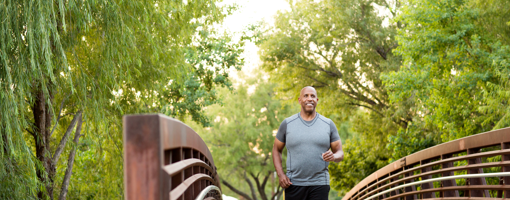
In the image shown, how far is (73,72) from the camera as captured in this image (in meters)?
5.79

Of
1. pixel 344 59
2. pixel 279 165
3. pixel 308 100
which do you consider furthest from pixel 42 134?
pixel 344 59

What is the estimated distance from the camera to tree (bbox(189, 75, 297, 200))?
27.3 meters

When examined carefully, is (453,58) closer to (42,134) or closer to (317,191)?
(317,191)

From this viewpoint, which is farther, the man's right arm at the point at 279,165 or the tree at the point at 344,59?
the tree at the point at 344,59

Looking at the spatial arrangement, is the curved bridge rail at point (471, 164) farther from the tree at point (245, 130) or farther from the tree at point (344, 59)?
the tree at point (245, 130)

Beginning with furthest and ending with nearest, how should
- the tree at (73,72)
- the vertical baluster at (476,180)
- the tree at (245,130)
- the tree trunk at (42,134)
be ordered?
1. the tree at (245,130)
2. the tree trunk at (42,134)
3. the tree at (73,72)
4. the vertical baluster at (476,180)

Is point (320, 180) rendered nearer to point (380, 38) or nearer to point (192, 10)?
point (192, 10)

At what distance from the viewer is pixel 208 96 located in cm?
1362

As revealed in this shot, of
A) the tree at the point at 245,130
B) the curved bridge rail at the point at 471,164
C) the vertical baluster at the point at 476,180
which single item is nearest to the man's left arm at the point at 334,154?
the curved bridge rail at the point at 471,164

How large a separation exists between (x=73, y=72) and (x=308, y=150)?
3.40 metres

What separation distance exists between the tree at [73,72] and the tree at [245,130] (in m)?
18.7

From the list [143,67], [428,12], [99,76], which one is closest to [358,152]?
[428,12]

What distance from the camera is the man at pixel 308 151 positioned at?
3.77 m

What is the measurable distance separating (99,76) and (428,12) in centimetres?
841
